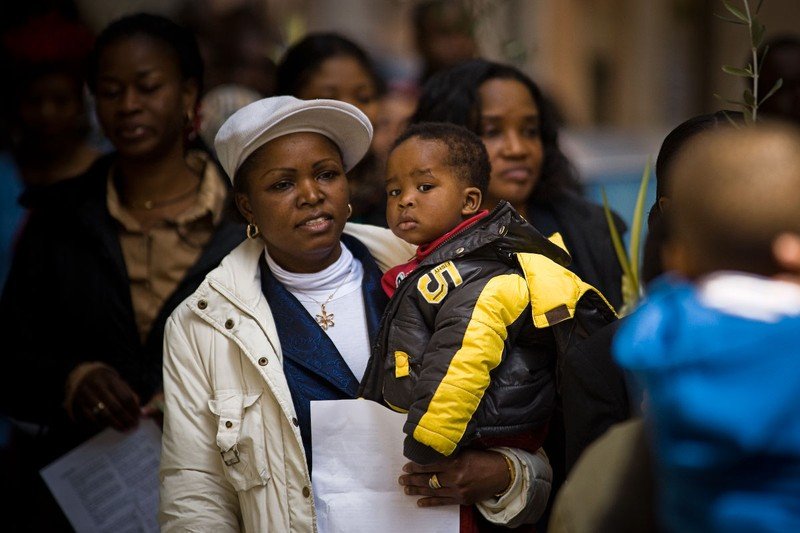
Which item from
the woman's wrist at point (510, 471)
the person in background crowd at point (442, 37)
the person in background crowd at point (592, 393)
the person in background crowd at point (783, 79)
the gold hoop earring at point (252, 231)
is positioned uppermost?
the person in background crowd at point (442, 37)

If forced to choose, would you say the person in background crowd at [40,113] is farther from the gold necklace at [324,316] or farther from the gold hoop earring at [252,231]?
the gold necklace at [324,316]

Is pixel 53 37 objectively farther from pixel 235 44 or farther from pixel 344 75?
pixel 235 44

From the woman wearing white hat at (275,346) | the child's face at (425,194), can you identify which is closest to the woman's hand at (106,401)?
the woman wearing white hat at (275,346)

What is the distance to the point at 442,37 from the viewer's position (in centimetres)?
565

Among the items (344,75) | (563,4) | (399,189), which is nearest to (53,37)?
(344,75)

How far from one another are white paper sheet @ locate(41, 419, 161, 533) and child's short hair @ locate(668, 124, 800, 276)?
243 centimetres

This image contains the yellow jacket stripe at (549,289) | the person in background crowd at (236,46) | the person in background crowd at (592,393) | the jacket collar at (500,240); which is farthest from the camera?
the person in background crowd at (236,46)

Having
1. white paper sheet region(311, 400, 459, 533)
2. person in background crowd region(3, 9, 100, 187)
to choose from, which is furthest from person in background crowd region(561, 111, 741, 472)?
person in background crowd region(3, 9, 100, 187)

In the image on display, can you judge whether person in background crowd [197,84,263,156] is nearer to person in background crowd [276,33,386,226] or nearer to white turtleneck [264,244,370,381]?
person in background crowd [276,33,386,226]

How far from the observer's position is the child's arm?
2.37 meters

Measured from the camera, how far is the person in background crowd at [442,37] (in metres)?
5.50

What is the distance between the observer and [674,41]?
1389cm

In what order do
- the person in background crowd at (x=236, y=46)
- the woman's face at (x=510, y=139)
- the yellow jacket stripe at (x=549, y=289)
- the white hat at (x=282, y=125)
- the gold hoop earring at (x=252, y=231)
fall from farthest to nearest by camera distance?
the person in background crowd at (x=236, y=46)
the woman's face at (x=510, y=139)
the gold hoop earring at (x=252, y=231)
the white hat at (x=282, y=125)
the yellow jacket stripe at (x=549, y=289)

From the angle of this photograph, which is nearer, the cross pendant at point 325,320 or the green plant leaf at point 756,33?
the green plant leaf at point 756,33
